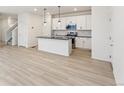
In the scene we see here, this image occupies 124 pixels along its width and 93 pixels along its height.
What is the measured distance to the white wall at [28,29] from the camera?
344 inches

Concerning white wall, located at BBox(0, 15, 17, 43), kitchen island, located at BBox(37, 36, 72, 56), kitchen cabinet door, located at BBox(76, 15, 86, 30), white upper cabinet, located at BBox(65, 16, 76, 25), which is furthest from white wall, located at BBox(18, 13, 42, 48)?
white wall, located at BBox(0, 15, 17, 43)

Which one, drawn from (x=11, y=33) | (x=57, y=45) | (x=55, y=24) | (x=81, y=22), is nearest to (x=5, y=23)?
(x=11, y=33)

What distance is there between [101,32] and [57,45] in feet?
7.96

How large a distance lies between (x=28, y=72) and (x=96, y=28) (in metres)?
3.35

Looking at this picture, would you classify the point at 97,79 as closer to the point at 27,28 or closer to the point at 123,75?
the point at 123,75

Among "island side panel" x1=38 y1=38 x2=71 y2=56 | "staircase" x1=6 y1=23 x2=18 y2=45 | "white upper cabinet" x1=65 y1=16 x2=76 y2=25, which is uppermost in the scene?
"white upper cabinet" x1=65 y1=16 x2=76 y2=25

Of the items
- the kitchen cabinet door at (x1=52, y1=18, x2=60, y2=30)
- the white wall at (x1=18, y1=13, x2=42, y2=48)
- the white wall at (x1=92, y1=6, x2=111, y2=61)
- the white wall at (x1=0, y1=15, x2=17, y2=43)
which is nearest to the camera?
the white wall at (x1=92, y1=6, x2=111, y2=61)

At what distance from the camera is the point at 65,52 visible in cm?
606

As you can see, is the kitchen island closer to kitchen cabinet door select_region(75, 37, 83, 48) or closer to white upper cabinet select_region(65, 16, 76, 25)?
kitchen cabinet door select_region(75, 37, 83, 48)

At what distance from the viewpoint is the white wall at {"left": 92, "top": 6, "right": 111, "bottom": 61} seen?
4.84m

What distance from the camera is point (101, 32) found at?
16.4 ft

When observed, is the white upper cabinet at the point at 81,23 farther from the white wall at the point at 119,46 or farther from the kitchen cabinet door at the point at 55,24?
the white wall at the point at 119,46

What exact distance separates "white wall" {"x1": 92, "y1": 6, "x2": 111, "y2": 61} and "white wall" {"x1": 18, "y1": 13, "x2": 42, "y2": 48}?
5246 millimetres
